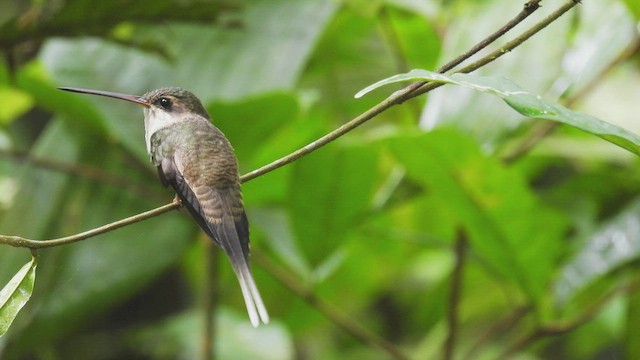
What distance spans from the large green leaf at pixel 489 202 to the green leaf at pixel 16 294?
696mm

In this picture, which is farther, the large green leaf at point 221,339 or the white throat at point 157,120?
the large green leaf at point 221,339

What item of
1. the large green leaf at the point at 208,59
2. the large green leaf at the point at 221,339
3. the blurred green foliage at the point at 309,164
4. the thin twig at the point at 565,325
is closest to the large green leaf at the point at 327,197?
the blurred green foliage at the point at 309,164

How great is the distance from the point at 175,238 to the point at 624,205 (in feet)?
3.58

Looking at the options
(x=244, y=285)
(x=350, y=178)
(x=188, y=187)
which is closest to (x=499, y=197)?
(x=350, y=178)

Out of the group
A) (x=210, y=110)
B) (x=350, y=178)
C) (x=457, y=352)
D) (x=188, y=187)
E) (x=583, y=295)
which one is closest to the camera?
(x=188, y=187)

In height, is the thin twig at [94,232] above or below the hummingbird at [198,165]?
above

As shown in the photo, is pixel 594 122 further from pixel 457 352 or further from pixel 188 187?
pixel 457 352

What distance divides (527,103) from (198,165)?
1.41 feet

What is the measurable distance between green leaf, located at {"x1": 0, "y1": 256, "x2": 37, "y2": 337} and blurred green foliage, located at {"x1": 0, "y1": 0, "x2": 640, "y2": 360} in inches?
24.3

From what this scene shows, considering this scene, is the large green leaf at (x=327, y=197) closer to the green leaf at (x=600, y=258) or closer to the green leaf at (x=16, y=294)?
the green leaf at (x=600, y=258)

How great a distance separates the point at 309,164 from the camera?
159 cm

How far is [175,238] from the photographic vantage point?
1796mm

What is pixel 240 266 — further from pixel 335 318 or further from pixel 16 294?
pixel 335 318

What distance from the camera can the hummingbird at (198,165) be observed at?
3.03 feet
